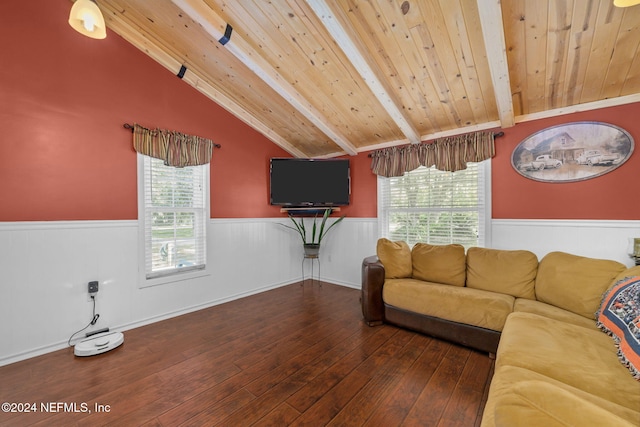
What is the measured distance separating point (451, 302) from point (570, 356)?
39.3 inches

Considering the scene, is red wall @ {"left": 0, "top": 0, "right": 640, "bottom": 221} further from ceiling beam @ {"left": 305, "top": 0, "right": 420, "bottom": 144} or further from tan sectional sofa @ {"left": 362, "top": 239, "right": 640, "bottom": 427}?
ceiling beam @ {"left": 305, "top": 0, "right": 420, "bottom": 144}

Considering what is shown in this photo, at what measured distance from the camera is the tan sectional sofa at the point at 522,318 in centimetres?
81

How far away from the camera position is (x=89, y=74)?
2.43 meters

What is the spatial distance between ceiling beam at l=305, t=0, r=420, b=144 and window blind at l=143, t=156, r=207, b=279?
87.8 inches

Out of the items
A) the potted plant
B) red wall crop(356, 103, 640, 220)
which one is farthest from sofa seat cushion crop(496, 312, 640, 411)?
the potted plant

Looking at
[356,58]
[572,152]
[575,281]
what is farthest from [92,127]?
[572,152]

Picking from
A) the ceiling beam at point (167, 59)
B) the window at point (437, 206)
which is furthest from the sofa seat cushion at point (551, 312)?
the ceiling beam at point (167, 59)

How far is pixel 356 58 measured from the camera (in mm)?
2289

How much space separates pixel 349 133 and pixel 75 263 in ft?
11.6

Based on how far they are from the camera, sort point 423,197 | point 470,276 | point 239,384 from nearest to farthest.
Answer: point 239,384, point 470,276, point 423,197

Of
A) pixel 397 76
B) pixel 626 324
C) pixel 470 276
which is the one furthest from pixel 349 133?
pixel 626 324

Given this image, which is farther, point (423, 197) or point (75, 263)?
point (423, 197)

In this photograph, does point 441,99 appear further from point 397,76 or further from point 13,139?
point 13,139

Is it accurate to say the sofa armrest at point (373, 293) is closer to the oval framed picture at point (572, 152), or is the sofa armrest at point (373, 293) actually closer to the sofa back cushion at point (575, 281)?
the sofa back cushion at point (575, 281)
